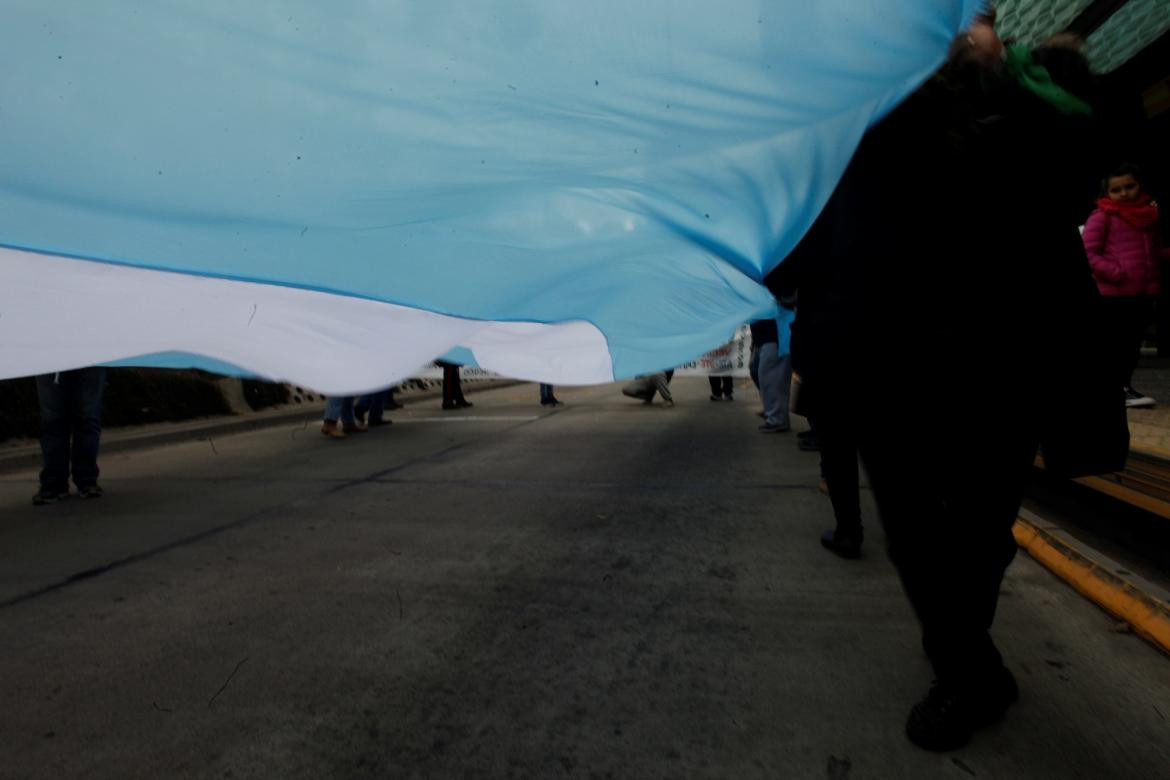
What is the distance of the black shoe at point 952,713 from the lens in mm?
1667

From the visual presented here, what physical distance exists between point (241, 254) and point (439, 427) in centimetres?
631

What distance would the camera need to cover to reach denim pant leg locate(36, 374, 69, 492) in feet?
14.7

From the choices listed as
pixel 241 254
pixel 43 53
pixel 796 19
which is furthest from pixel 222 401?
pixel 796 19

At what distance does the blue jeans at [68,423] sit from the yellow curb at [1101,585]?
566cm

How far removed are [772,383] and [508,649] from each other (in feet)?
17.8

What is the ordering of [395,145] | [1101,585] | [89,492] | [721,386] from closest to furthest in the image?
[395,145] → [1101,585] → [89,492] → [721,386]

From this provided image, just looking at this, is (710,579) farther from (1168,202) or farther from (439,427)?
(1168,202)

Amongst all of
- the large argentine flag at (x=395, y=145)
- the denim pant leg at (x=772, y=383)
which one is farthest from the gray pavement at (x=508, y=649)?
the denim pant leg at (x=772, y=383)

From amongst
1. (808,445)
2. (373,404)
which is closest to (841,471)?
(808,445)

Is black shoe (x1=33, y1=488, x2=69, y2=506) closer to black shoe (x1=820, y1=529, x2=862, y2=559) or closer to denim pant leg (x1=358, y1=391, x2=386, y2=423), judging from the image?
denim pant leg (x1=358, y1=391, x2=386, y2=423)

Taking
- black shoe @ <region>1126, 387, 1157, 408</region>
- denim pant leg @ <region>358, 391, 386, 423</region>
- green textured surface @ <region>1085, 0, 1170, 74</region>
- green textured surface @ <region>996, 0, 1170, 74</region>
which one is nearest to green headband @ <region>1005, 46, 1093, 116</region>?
green textured surface @ <region>996, 0, 1170, 74</region>

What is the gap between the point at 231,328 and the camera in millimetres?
2965

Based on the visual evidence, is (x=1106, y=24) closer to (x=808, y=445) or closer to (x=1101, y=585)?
(x=808, y=445)

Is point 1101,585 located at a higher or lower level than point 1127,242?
lower
